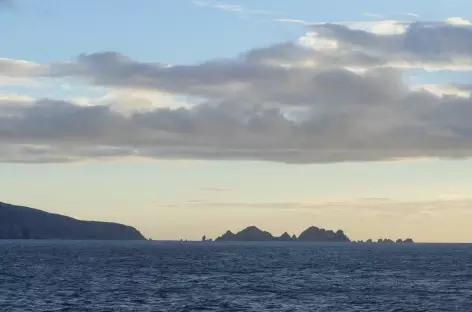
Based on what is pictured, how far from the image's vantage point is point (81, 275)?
137m

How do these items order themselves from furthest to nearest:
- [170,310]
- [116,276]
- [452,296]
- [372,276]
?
1. [372,276]
2. [116,276]
3. [452,296]
4. [170,310]

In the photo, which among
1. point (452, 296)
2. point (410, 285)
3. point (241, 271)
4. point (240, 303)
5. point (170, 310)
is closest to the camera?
point (170, 310)

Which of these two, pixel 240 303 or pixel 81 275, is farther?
pixel 81 275

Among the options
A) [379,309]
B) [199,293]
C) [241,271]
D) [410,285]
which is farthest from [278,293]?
[241,271]

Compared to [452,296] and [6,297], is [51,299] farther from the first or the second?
[452,296]

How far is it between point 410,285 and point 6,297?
57.5 m

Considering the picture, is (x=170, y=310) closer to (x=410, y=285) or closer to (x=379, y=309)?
(x=379, y=309)

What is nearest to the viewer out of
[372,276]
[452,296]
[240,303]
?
[240,303]

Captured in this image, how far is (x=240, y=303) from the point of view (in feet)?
301

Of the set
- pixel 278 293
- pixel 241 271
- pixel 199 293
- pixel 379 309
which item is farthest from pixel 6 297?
pixel 241 271

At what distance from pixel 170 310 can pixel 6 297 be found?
23142 mm

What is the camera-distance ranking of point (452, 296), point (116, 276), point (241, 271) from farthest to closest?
point (241, 271) → point (116, 276) → point (452, 296)

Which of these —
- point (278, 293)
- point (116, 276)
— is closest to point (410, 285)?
point (278, 293)

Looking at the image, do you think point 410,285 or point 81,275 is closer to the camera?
point 410,285
